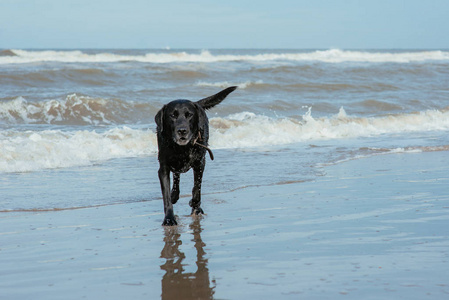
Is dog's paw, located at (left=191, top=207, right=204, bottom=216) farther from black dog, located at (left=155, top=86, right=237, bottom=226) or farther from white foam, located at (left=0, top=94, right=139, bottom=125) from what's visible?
white foam, located at (left=0, top=94, right=139, bottom=125)

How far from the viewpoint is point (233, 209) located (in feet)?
18.2

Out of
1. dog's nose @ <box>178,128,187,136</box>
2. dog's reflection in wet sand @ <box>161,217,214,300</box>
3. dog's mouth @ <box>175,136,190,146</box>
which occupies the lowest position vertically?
dog's reflection in wet sand @ <box>161,217,214,300</box>

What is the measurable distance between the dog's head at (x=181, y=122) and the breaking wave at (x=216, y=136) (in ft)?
12.3

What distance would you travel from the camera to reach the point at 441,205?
213 inches

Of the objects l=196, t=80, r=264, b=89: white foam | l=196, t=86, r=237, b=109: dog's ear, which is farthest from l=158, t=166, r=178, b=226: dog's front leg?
l=196, t=80, r=264, b=89: white foam

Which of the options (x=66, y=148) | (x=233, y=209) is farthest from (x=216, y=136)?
(x=233, y=209)

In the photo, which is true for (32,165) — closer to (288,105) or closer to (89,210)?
(89,210)

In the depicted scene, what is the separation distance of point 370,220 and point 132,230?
1894 mm

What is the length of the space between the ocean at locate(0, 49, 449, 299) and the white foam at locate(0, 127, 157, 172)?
3 cm

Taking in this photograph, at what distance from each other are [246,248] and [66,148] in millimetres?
5757

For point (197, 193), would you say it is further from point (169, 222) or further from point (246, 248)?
point (246, 248)

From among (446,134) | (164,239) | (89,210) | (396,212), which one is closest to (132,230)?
(164,239)

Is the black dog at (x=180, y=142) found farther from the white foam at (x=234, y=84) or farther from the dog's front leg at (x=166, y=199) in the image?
the white foam at (x=234, y=84)

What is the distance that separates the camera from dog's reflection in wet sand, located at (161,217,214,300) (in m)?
3.17
